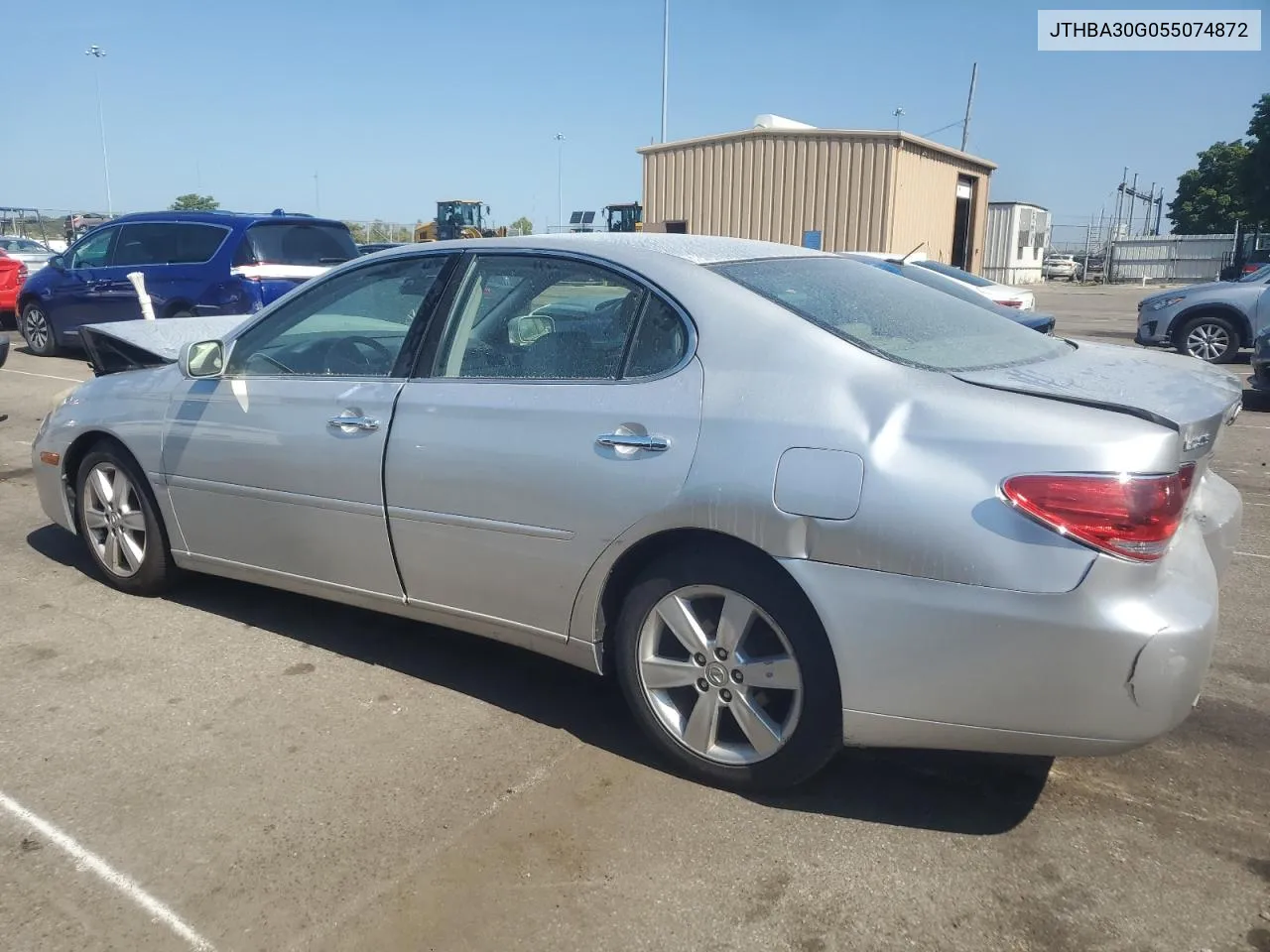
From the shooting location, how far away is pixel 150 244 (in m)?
11.4

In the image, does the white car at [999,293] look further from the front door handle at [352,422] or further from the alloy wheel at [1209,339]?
the front door handle at [352,422]

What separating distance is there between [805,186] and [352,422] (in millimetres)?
21955

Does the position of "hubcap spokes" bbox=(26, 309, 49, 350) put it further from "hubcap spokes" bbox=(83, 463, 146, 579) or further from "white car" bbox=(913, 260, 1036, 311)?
"white car" bbox=(913, 260, 1036, 311)

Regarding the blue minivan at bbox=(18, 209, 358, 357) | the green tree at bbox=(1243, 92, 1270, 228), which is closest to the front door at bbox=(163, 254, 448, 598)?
the blue minivan at bbox=(18, 209, 358, 357)

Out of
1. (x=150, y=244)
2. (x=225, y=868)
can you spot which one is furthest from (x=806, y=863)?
(x=150, y=244)

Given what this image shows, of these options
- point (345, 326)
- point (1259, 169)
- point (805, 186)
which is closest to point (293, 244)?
point (345, 326)

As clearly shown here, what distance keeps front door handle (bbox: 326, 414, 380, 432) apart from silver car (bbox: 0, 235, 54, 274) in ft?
53.3

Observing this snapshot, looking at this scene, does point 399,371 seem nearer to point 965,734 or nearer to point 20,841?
point 20,841

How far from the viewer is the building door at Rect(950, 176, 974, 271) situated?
1160 inches

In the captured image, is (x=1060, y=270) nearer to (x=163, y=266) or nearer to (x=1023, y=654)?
(x=163, y=266)

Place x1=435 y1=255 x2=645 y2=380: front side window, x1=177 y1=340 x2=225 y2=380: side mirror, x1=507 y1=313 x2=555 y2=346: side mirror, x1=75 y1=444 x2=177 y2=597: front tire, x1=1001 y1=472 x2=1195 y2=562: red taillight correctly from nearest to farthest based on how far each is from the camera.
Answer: x1=1001 y1=472 x2=1195 y2=562: red taillight, x1=435 y1=255 x2=645 y2=380: front side window, x1=507 y1=313 x2=555 y2=346: side mirror, x1=177 y1=340 x2=225 y2=380: side mirror, x1=75 y1=444 x2=177 y2=597: front tire

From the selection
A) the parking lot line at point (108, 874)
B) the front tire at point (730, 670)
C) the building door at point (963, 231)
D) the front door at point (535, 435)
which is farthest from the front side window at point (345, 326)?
the building door at point (963, 231)

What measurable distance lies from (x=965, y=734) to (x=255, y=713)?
2.29 meters

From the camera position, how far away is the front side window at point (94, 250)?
39.1 ft
